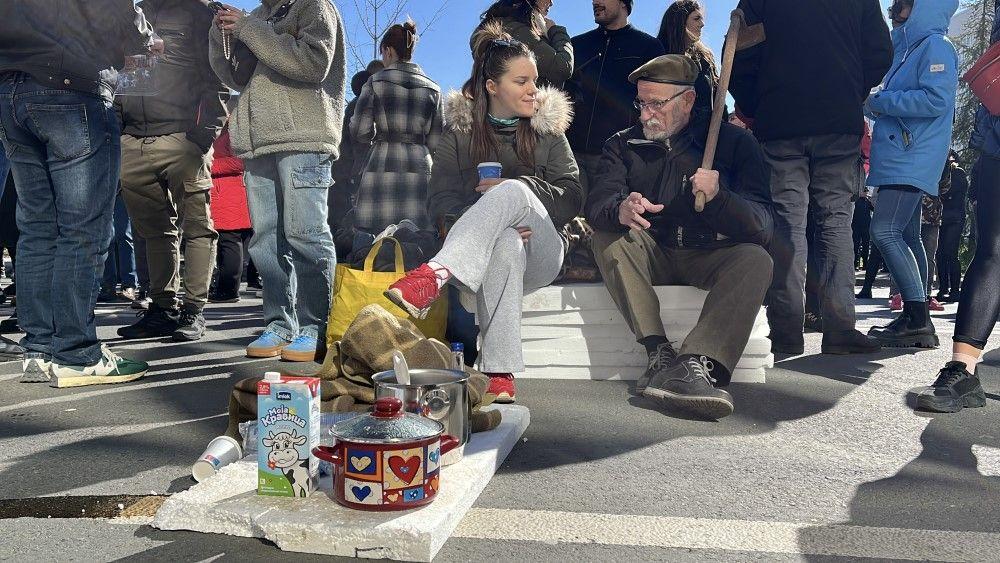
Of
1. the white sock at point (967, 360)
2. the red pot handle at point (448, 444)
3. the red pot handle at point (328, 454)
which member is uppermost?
the white sock at point (967, 360)

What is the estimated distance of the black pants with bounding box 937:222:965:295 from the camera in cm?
767

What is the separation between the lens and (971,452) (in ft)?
7.50

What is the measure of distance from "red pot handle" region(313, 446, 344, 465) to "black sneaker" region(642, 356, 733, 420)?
1.34m

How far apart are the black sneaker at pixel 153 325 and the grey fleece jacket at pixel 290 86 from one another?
1371 mm

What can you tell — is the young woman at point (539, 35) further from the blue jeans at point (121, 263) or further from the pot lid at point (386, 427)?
the blue jeans at point (121, 263)

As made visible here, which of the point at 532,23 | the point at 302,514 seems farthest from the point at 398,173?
the point at 302,514

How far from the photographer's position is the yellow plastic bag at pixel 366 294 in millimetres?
3023

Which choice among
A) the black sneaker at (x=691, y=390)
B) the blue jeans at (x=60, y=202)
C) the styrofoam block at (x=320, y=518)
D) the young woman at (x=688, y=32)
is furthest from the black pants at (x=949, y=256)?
the blue jeans at (x=60, y=202)

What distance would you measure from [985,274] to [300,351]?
286cm

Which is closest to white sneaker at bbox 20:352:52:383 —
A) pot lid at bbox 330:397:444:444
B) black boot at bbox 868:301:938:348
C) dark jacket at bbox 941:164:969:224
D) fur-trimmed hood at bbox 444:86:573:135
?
fur-trimmed hood at bbox 444:86:573:135

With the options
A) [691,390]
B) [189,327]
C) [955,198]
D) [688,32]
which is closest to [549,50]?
[688,32]

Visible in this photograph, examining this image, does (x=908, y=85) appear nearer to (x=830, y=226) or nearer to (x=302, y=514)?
(x=830, y=226)

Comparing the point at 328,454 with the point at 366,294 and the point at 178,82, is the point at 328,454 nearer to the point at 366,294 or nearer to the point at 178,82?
the point at 366,294

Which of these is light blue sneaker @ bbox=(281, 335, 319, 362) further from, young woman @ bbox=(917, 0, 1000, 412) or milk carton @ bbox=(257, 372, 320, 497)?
young woman @ bbox=(917, 0, 1000, 412)
